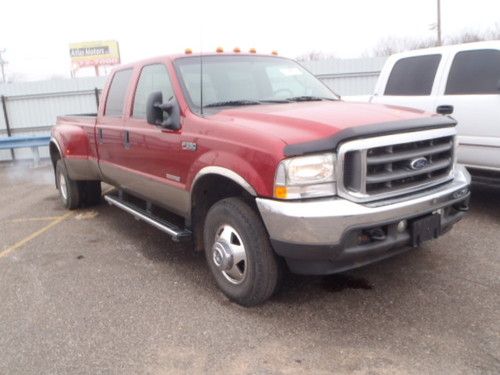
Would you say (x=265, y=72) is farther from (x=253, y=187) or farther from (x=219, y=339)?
(x=219, y=339)

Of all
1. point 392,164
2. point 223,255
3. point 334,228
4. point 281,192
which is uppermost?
point 392,164

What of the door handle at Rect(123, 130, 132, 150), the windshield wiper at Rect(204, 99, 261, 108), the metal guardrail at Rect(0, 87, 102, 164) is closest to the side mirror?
the windshield wiper at Rect(204, 99, 261, 108)

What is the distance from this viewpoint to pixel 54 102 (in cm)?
1379

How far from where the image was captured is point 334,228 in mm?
2945

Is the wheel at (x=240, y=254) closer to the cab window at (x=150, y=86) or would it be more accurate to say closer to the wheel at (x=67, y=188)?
the cab window at (x=150, y=86)

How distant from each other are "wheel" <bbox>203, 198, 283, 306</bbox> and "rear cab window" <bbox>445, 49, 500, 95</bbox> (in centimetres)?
348

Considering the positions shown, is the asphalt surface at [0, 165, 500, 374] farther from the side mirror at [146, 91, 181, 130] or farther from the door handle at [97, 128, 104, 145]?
the side mirror at [146, 91, 181, 130]

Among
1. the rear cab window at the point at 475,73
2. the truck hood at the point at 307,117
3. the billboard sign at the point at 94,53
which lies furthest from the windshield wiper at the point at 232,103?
the billboard sign at the point at 94,53

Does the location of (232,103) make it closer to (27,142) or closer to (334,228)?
(334,228)

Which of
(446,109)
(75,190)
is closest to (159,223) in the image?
(75,190)

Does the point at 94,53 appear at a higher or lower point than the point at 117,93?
higher

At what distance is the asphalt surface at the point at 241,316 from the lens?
2947 mm

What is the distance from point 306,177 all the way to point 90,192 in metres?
4.78

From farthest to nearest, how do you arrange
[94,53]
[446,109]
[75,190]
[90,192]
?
[94,53]
[90,192]
[75,190]
[446,109]
